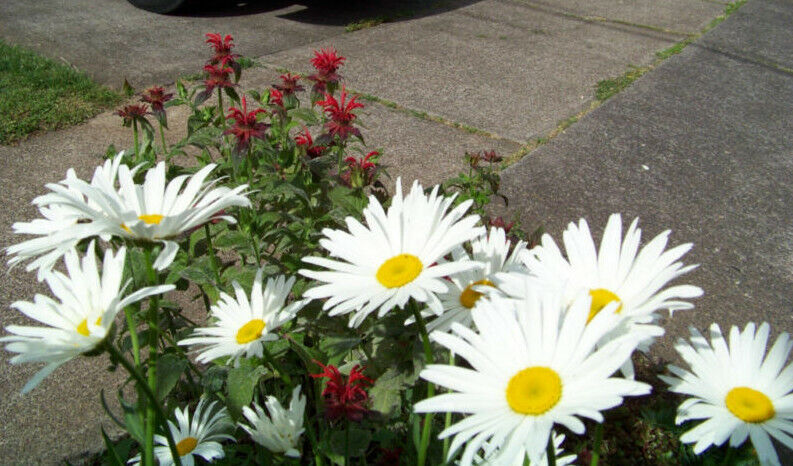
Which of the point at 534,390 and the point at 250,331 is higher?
the point at 534,390

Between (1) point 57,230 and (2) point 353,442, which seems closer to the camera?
(1) point 57,230

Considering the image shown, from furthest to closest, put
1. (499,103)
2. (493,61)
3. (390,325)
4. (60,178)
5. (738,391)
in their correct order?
(493,61), (499,103), (60,178), (390,325), (738,391)

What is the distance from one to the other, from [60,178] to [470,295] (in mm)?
2759

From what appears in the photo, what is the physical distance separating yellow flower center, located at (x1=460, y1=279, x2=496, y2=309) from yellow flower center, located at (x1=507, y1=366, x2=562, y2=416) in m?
0.29

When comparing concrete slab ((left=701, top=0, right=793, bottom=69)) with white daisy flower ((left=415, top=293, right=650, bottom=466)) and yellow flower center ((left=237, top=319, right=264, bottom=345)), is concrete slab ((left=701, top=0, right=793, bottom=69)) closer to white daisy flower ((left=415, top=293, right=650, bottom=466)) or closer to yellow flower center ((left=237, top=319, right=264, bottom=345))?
yellow flower center ((left=237, top=319, right=264, bottom=345))

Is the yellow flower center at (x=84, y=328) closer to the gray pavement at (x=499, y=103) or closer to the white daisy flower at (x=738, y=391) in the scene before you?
the white daisy flower at (x=738, y=391)

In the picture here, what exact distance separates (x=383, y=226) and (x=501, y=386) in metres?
0.42

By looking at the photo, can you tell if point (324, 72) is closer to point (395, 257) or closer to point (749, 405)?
point (395, 257)

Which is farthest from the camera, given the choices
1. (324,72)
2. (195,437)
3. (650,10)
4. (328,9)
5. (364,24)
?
(650,10)

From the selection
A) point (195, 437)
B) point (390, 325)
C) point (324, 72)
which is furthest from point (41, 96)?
point (390, 325)

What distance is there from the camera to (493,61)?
5.33 metres

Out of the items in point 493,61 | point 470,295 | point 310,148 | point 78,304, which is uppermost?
point 78,304

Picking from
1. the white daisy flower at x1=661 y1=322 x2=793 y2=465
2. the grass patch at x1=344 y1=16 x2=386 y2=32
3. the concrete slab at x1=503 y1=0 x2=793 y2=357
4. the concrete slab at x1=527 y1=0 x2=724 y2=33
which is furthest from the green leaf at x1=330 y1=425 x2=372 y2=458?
the concrete slab at x1=527 y1=0 x2=724 y2=33

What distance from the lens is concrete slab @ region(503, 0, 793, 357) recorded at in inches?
117
